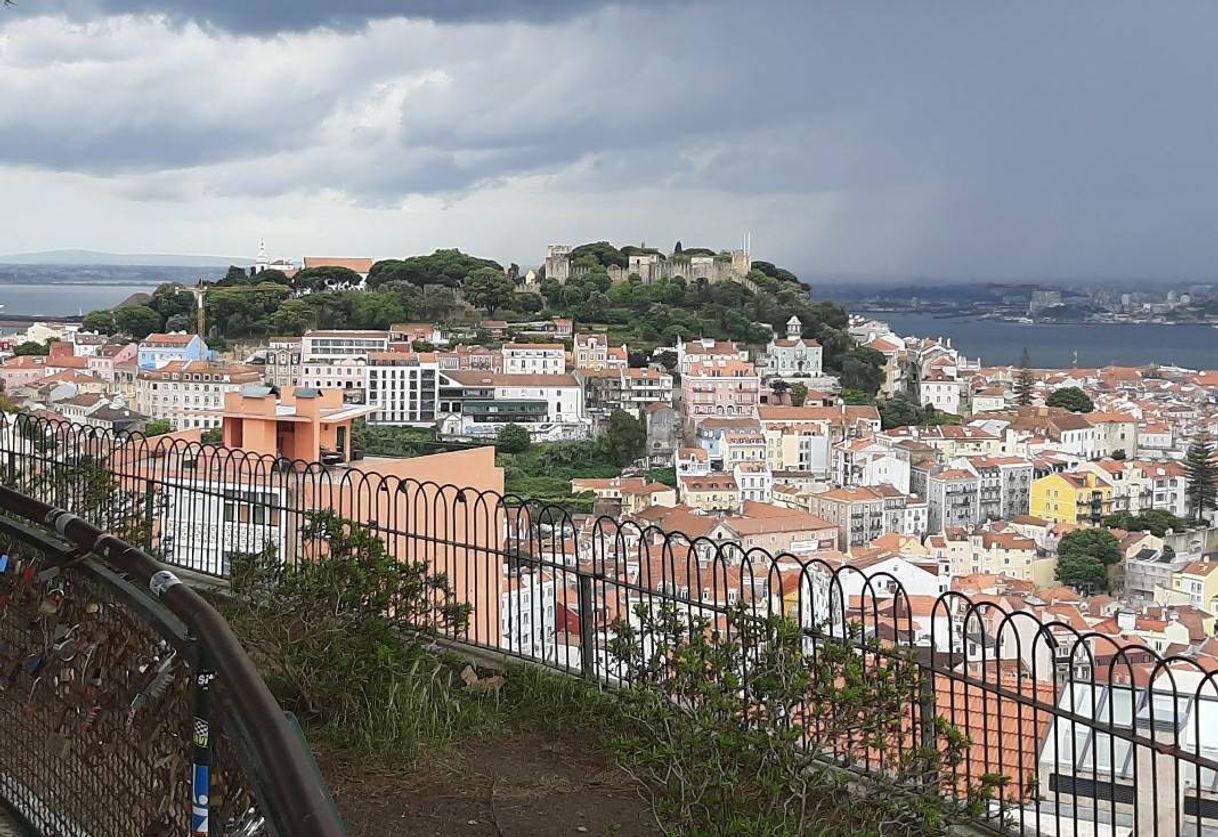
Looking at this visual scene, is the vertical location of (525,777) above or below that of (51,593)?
below

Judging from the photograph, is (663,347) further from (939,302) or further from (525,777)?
(525,777)

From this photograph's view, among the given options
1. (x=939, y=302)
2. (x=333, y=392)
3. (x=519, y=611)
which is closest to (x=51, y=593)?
(x=519, y=611)

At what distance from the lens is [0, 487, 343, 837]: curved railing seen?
1.10m

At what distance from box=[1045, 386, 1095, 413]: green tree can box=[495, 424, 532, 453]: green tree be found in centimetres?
2733

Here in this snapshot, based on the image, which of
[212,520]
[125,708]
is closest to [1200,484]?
[212,520]

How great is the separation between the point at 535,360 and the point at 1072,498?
24.9 metres

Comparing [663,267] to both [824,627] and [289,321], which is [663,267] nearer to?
[289,321]

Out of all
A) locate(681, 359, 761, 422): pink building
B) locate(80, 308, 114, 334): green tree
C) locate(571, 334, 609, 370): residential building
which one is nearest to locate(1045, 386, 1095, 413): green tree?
locate(681, 359, 761, 422): pink building

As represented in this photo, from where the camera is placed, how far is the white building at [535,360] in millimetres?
58375

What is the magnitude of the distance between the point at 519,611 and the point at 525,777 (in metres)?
0.85

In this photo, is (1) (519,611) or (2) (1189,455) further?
(2) (1189,455)

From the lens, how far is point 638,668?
2.86 m

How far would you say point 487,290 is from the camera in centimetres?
7094

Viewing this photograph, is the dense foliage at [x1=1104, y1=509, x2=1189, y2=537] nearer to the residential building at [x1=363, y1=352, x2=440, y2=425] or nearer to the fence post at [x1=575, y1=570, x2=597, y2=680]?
the residential building at [x1=363, y1=352, x2=440, y2=425]
